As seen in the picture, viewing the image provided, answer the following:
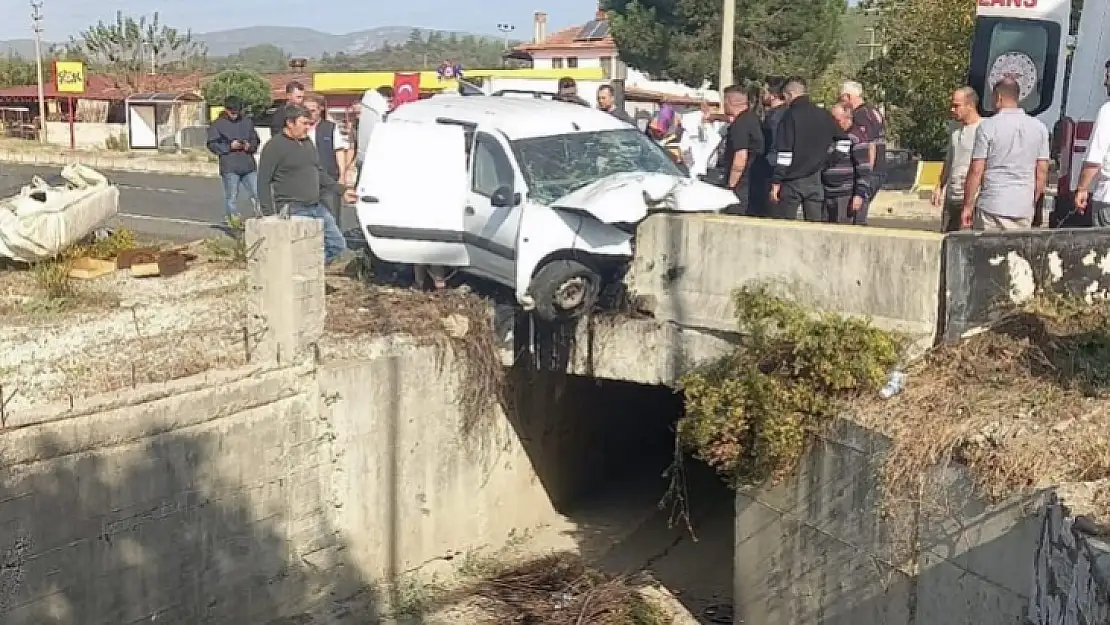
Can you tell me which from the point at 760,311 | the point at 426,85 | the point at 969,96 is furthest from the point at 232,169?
the point at 426,85

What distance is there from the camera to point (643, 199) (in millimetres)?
8281

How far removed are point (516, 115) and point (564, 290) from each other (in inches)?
67.8

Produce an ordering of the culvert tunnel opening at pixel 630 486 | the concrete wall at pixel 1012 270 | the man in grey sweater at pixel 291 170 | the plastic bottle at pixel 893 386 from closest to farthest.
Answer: the plastic bottle at pixel 893 386
the concrete wall at pixel 1012 270
the culvert tunnel opening at pixel 630 486
the man in grey sweater at pixel 291 170

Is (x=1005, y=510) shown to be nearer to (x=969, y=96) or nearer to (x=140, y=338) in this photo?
(x=969, y=96)

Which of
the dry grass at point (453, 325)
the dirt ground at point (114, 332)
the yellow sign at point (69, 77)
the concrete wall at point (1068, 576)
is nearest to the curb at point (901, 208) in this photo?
the dry grass at point (453, 325)

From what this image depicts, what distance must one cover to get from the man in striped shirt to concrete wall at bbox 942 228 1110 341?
2.03 m

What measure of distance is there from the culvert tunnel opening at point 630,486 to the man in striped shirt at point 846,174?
2040 mm

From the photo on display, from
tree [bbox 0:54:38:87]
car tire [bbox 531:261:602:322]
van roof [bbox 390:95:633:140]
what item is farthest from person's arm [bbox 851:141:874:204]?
tree [bbox 0:54:38:87]

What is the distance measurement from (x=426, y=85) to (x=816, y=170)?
32341mm

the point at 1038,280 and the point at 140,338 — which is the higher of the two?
the point at 1038,280

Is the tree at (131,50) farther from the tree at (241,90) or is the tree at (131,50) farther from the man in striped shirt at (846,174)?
the man in striped shirt at (846,174)

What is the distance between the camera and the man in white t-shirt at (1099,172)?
7.67 meters

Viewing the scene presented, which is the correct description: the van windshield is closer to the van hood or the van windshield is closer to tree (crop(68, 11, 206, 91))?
the van hood

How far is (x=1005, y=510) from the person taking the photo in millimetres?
5867
